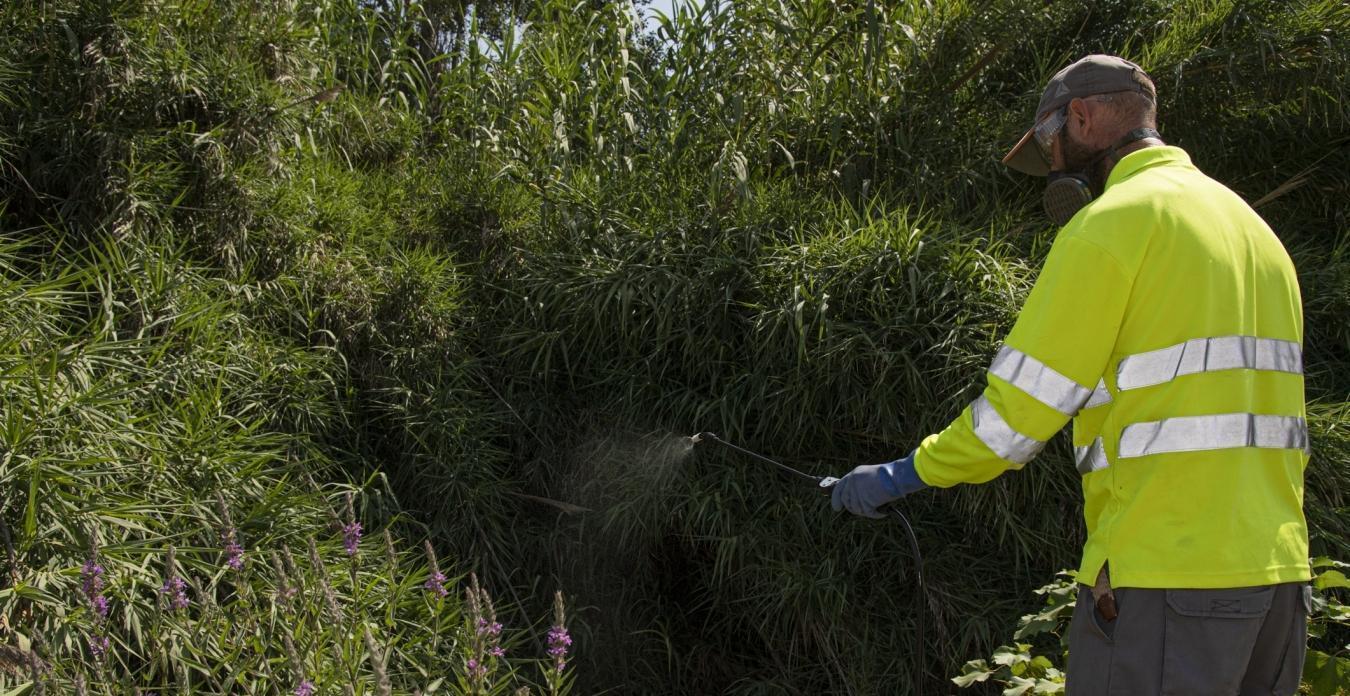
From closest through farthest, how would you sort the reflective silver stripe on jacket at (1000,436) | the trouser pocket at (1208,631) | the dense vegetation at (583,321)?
the trouser pocket at (1208,631) → the reflective silver stripe on jacket at (1000,436) → the dense vegetation at (583,321)

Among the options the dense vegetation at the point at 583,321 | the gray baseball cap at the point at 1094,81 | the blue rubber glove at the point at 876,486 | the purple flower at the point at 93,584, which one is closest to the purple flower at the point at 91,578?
the purple flower at the point at 93,584

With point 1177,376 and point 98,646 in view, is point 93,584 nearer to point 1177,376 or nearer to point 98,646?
point 98,646

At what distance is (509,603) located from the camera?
11.1 ft

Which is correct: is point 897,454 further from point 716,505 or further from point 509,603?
point 509,603

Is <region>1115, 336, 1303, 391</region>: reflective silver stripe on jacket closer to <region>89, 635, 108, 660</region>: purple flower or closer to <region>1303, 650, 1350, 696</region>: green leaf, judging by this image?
<region>1303, 650, 1350, 696</region>: green leaf

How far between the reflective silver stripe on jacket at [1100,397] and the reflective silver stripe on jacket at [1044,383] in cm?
8

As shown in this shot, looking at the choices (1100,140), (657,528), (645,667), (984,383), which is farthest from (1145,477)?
(645,667)

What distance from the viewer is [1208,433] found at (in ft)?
5.60

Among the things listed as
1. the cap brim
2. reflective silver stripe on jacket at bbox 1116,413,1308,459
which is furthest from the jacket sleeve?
the cap brim

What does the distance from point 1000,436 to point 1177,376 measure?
0.29 metres

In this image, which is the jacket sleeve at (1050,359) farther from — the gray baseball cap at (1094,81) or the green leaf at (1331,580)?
the green leaf at (1331,580)

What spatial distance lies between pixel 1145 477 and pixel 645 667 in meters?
2.13

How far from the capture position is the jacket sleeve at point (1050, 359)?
1732mm

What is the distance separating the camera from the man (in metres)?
1.70
